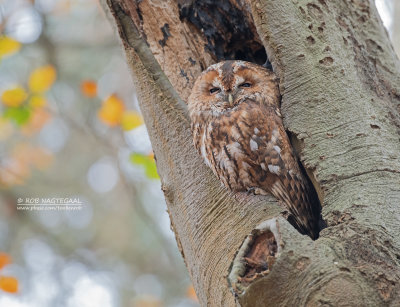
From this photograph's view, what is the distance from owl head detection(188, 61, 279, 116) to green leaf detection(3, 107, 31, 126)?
232 centimetres

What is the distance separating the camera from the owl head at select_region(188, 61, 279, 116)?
105 inches

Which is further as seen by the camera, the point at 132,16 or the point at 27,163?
the point at 27,163

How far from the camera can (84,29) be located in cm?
645

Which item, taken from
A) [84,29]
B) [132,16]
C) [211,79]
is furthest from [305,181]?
[84,29]

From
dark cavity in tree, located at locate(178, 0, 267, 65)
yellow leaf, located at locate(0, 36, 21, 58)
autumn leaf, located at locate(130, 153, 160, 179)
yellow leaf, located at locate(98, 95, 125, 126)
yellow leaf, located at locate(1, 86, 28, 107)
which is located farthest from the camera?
yellow leaf, located at locate(98, 95, 125, 126)

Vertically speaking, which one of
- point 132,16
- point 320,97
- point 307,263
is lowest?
point 307,263

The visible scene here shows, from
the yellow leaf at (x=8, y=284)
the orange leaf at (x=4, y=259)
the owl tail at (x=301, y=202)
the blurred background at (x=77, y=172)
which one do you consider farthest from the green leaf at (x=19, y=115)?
the owl tail at (x=301, y=202)

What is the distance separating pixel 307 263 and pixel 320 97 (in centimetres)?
85

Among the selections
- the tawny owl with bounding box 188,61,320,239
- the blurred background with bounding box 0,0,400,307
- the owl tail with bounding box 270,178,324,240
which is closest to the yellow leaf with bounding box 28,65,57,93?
the blurred background with bounding box 0,0,400,307

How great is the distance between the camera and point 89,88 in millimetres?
6207

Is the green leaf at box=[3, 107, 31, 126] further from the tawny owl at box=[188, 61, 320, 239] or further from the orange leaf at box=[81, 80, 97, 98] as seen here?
the tawny owl at box=[188, 61, 320, 239]

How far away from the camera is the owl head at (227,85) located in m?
2.66

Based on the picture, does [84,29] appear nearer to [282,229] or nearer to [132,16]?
[132,16]

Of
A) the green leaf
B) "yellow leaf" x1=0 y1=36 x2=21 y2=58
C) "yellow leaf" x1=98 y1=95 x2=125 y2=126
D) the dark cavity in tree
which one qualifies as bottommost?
the dark cavity in tree
